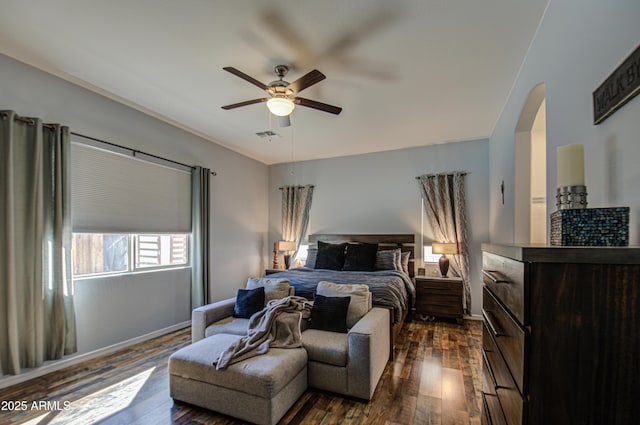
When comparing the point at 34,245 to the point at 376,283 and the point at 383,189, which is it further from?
the point at 383,189

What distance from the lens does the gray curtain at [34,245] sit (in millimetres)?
2467

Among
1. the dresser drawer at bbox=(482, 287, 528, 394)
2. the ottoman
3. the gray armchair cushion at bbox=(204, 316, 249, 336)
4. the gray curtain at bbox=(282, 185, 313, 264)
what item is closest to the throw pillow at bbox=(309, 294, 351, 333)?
the ottoman

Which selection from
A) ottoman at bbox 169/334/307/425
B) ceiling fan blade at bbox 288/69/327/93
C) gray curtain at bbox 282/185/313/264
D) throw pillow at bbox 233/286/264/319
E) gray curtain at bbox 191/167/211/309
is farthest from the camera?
gray curtain at bbox 282/185/313/264

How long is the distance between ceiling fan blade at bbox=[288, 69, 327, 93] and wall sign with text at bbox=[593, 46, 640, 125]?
5.32 ft

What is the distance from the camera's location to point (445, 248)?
439 cm

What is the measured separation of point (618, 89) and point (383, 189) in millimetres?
4176

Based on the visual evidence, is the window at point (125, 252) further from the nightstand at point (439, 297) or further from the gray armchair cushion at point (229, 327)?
the nightstand at point (439, 297)

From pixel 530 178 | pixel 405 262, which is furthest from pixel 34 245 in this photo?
pixel 530 178

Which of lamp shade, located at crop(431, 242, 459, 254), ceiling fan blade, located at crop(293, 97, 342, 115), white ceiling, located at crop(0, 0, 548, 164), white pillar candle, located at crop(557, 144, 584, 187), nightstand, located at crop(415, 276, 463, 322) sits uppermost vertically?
white ceiling, located at crop(0, 0, 548, 164)

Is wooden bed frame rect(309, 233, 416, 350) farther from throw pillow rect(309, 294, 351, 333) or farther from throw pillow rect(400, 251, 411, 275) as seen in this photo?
throw pillow rect(309, 294, 351, 333)

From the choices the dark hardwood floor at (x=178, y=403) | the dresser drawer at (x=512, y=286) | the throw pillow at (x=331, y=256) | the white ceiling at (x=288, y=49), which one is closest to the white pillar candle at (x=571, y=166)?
the dresser drawer at (x=512, y=286)

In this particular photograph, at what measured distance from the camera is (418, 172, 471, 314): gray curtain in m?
4.53

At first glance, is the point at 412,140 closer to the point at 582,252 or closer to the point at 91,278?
the point at 582,252

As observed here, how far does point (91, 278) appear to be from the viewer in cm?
310
